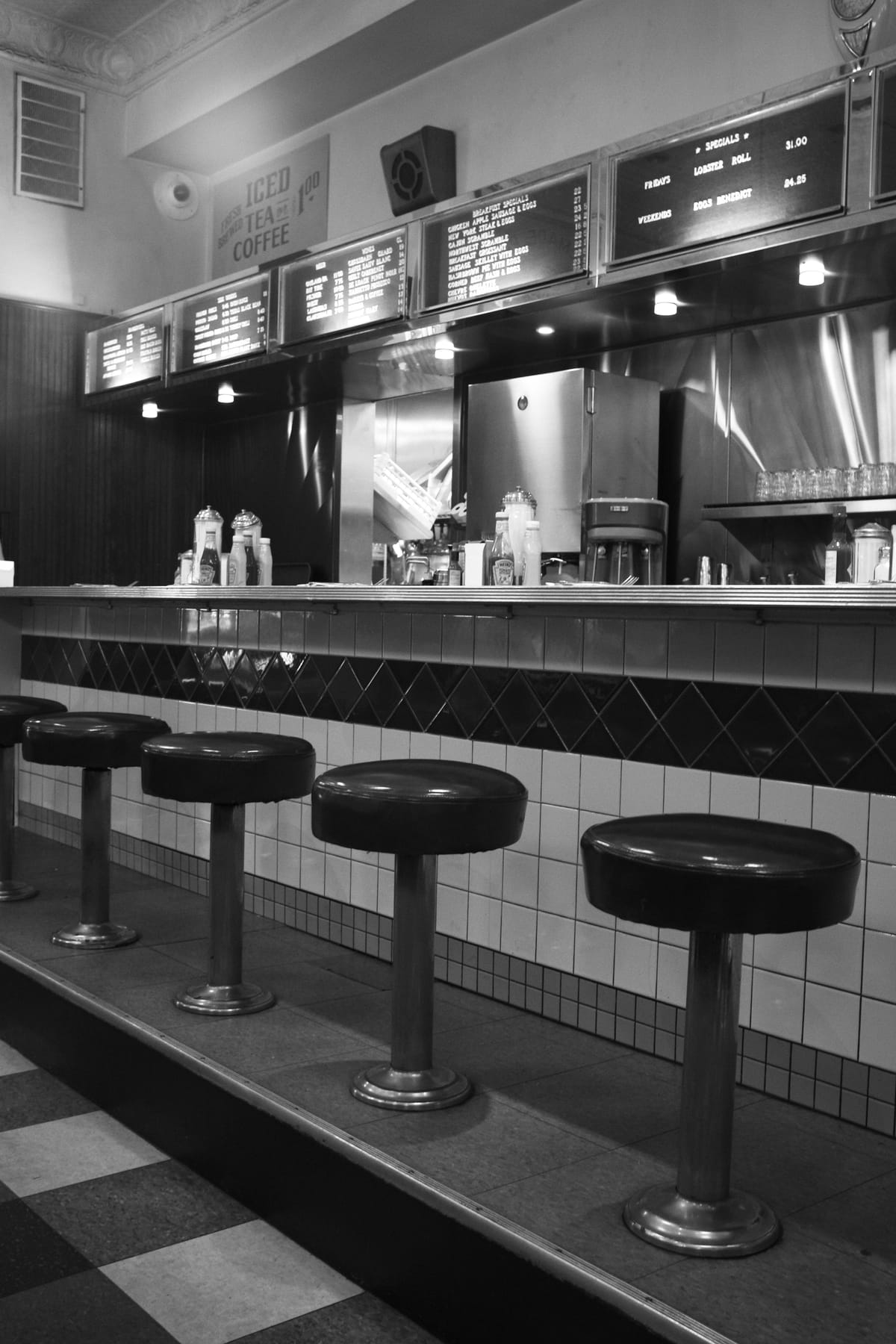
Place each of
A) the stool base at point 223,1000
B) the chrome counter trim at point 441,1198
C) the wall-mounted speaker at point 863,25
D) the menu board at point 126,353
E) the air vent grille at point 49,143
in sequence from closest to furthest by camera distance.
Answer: the chrome counter trim at point 441,1198 → the stool base at point 223,1000 → the wall-mounted speaker at point 863,25 → the menu board at point 126,353 → the air vent grille at point 49,143

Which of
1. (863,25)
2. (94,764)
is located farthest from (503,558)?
(863,25)

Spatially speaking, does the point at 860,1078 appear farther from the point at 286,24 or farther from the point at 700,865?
the point at 286,24

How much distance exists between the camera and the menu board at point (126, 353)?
597 cm

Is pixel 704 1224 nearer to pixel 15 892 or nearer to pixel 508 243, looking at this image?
pixel 15 892

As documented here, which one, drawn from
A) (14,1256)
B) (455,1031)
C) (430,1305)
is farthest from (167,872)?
(430,1305)

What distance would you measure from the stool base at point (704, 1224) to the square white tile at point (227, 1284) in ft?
1.80

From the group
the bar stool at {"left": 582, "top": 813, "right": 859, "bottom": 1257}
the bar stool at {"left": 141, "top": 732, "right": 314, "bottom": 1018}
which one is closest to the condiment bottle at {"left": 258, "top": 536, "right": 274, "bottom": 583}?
the bar stool at {"left": 141, "top": 732, "right": 314, "bottom": 1018}

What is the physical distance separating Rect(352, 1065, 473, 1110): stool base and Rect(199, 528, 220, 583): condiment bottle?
1.90 m

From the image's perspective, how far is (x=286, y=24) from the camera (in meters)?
5.34

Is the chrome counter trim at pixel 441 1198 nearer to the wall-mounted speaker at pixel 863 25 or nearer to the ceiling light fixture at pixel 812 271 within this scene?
the ceiling light fixture at pixel 812 271

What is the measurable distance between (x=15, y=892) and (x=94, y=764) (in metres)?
0.91

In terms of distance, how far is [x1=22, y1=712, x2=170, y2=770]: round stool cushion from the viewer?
11.6ft

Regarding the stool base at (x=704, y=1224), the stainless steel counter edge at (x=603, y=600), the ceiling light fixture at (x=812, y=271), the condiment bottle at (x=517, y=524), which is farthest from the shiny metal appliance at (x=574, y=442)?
the stool base at (x=704, y=1224)

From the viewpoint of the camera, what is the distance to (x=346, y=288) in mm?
5000
